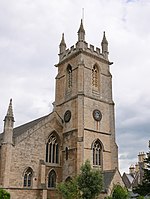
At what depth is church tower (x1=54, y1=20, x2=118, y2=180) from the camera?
4222 centimetres

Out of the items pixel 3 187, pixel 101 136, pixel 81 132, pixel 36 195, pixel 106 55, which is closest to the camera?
pixel 3 187

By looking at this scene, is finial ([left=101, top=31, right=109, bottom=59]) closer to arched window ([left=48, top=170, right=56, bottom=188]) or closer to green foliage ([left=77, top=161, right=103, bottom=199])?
arched window ([left=48, top=170, right=56, bottom=188])

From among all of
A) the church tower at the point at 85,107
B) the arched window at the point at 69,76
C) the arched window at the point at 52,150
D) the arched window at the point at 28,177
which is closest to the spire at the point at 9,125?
the arched window at the point at 28,177

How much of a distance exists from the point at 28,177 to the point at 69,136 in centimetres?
834

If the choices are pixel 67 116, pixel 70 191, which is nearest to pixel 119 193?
pixel 70 191

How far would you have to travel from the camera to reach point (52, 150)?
43156 mm

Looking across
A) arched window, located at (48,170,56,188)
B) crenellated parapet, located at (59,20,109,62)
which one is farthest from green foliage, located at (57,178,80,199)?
crenellated parapet, located at (59,20,109,62)

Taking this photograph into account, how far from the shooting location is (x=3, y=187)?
118ft

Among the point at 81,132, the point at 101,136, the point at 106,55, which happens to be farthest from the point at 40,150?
the point at 106,55

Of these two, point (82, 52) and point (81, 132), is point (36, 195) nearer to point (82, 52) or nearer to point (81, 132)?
point (81, 132)

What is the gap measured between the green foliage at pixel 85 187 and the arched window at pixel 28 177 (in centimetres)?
625

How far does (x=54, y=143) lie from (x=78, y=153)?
4.98 m

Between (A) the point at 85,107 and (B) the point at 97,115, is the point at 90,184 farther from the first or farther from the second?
(B) the point at 97,115

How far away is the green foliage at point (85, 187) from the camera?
33281mm
